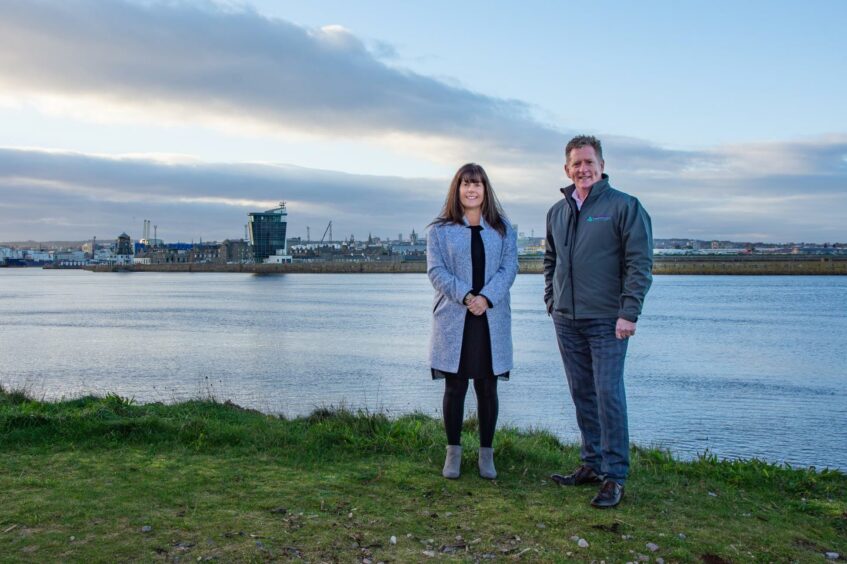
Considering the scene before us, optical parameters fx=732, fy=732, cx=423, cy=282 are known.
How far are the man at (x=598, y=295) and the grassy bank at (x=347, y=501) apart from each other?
0.36 metres

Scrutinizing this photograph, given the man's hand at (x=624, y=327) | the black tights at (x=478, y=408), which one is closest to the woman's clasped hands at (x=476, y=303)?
the black tights at (x=478, y=408)

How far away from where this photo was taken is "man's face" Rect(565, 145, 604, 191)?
201 inches

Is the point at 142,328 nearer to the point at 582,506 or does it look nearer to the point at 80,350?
A: the point at 80,350

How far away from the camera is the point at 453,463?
5.35 metres

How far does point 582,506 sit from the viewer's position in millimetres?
4711

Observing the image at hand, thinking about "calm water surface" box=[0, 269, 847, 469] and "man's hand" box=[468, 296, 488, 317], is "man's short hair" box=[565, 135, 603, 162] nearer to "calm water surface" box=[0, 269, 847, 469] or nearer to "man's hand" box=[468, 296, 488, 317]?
"man's hand" box=[468, 296, 488, 317]

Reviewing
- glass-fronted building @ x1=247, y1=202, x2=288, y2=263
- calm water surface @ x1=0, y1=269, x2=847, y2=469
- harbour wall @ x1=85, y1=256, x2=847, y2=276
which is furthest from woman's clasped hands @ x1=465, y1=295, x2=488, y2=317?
glass-fronted building @ x1=247, y1=202, x2=288, y2=263

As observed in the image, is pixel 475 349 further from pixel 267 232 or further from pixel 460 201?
pixel 267 232

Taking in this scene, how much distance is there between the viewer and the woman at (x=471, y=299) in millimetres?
5230

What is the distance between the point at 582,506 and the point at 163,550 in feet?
8.34

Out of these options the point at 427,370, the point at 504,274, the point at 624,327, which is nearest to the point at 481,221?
the point at 504,274

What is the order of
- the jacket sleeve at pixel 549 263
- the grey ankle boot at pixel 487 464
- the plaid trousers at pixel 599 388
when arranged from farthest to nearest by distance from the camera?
1. the jacket sleeve at pixel 549 263
2. the grey ankle boot at pixel 487 464
3. the plaid trousers at pixel 599 388

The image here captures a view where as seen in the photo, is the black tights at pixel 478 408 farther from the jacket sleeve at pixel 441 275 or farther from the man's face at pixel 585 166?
the man's face at pixel 585 166

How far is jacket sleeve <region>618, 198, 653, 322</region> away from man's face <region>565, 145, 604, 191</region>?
35cm
